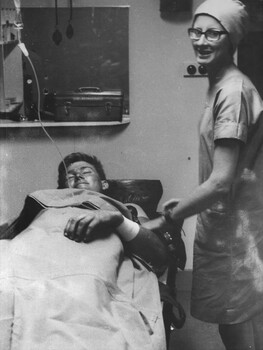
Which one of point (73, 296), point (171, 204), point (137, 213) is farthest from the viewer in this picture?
point (137, 213)

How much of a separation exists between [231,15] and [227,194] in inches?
13.6

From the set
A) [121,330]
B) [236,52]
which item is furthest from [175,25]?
[121,330]

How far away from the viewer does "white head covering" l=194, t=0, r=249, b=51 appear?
981 mm

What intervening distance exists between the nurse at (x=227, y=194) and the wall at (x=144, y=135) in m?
0.16

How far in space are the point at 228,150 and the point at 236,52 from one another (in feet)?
0.73

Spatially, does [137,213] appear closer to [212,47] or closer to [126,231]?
[126,231]

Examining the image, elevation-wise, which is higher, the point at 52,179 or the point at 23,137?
the point at 23,137

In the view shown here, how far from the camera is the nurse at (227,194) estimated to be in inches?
38.7

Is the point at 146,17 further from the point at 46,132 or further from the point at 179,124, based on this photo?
the point at 46,132

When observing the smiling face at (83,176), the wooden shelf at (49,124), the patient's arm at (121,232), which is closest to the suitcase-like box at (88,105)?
the wooden shelf at (49,124)

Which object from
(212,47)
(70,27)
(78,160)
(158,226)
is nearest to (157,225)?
(158,226)

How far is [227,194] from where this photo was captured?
1015 mm

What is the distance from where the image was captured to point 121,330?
30.0 inches

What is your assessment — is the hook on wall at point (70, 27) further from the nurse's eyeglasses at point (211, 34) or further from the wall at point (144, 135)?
the nurse's eyeglasses at point (211, 34)
